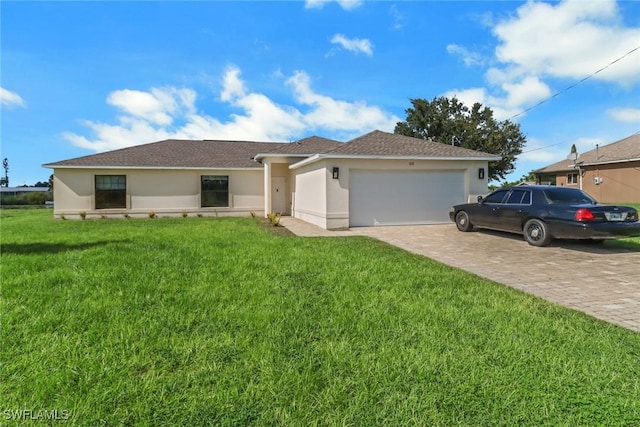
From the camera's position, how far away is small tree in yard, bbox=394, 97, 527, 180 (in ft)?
117

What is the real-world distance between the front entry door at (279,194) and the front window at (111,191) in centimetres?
761

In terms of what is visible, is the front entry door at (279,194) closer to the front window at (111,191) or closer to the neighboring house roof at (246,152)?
the neighboring house roof at (246,152)

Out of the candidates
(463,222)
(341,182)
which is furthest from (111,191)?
(463,222)

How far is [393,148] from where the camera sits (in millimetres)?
13414

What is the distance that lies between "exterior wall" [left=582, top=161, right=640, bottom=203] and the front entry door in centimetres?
2405

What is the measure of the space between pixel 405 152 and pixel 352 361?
11097 mm

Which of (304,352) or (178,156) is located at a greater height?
(178,156)

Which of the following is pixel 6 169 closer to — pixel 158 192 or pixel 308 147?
pixel 158 192

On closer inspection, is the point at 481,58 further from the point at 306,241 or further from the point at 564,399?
the point at 564,399

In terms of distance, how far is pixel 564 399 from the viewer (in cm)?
234

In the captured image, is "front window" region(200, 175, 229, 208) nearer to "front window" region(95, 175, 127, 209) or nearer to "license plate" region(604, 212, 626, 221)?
"front window" region(95, 175, 127, 209)

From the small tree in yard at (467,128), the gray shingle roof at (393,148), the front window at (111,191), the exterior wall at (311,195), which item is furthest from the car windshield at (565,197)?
the small tree in yard at (467,128)

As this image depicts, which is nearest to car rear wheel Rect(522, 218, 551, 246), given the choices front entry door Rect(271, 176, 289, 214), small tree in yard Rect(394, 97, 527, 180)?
front entry door Rect(271, 176, 289, 214)

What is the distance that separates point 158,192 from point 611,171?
103 ft
